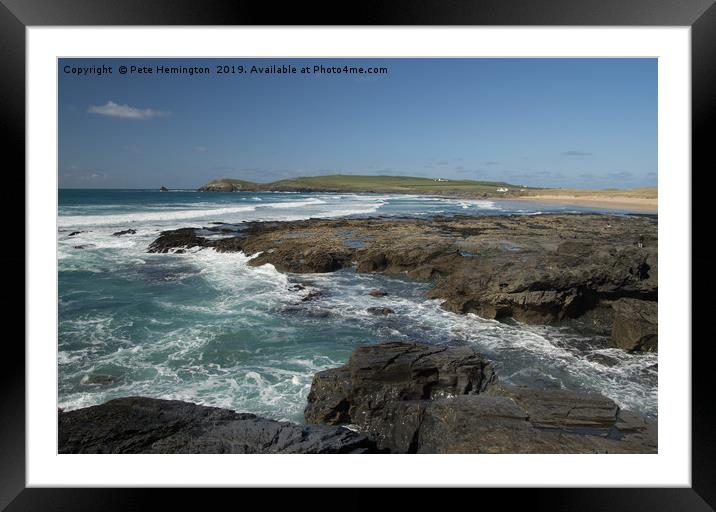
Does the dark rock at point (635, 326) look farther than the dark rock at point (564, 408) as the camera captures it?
Yes

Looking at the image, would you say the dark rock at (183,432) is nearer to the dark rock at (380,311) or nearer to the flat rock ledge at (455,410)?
the flat rock ledge at (455,410)

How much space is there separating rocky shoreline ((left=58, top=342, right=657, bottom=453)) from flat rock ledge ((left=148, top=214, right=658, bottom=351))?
2711 mm

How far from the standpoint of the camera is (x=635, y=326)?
6.39 m

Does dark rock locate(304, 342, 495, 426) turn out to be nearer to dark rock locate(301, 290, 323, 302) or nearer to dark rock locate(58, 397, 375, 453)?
dark rock locate(58, 397, 375, 453)

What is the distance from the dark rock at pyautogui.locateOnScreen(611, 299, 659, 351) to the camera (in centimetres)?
629

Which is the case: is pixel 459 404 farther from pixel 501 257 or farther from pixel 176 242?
pixel 176 242

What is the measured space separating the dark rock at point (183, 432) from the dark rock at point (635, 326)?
4.42m

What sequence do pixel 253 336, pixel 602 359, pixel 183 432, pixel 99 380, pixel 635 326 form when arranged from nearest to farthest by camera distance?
pixel 183 432 → pixel 99 380 → pixel 602 359 → pixel 635 326 → pixel 253 336
